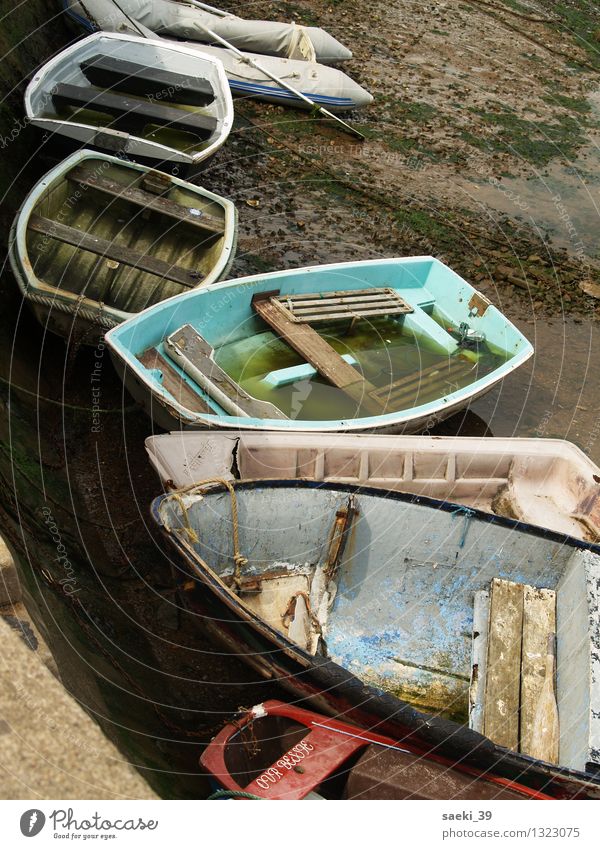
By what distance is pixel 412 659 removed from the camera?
7.60 metres

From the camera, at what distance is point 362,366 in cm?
1013

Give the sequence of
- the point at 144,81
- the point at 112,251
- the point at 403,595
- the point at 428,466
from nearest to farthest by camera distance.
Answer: the point at 403,595 < the point at 428,466 < the point at 112,251 < the point at 144,81

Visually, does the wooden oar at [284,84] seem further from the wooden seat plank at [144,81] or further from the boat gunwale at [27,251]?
the boat gunwale at [27,251]

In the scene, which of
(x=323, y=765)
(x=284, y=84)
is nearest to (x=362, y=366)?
(x=323, y=765)

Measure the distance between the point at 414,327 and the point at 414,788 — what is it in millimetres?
6191

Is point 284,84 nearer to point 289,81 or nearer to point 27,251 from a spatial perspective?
point 289,81

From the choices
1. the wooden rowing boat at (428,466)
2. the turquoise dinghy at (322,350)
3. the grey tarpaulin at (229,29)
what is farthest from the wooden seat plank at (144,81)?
the wooden rowing boat at (428,466)

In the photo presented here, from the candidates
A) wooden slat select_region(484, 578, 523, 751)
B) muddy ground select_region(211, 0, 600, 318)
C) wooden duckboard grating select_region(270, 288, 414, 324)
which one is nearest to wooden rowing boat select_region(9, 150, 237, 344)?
wooden duckboard grating select_region(270, 288, 414, 324)

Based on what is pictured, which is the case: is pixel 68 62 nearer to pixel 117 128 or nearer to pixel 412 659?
pixel 117 128

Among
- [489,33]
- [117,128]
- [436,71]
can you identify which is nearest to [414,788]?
[117,128]

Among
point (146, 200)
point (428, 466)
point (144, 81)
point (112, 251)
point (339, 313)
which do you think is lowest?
point (428, 466)

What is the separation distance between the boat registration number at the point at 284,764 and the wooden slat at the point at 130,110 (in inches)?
344

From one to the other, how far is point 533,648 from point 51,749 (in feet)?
14.9

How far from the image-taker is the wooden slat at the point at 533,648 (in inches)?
275
